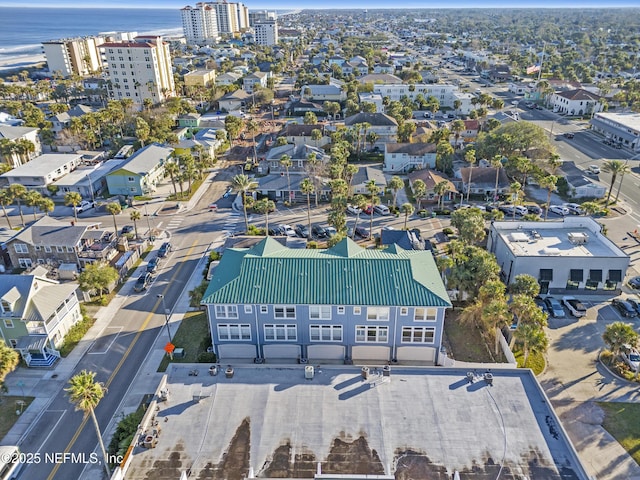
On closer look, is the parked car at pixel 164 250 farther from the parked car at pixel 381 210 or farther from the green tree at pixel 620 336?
the green tree at pixel 620 336

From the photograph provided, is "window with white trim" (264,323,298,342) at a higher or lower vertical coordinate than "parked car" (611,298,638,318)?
higher

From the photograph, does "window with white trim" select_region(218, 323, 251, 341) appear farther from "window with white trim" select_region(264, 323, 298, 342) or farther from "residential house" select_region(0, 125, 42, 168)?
"residential house" select_region(0, 125, 42, 168)

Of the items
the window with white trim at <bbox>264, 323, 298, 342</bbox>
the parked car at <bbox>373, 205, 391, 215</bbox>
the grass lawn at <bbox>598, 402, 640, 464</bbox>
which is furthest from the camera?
the parked car at <bbox>373, 205, 391, 215</bbox>

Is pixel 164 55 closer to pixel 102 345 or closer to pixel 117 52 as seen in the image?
pixel 117 52

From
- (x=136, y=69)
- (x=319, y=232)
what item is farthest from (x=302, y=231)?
(x=136, y=69)

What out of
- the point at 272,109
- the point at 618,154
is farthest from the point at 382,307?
the point at 272,109

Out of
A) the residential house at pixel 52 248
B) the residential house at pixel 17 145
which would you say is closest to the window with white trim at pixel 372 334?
the residential house at pixel 52 248

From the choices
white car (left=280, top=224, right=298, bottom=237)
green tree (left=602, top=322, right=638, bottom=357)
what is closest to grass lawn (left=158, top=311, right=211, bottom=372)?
white car (left=280, top=224, right=298, bottom=237)
